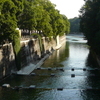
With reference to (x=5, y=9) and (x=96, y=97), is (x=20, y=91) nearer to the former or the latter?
(x=96, y=97)

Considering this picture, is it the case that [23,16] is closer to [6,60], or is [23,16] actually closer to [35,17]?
[35,17]

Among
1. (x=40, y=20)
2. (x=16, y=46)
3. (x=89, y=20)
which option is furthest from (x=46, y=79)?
(x=40, y=20)

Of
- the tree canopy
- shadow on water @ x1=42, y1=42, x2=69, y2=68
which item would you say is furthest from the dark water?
the tree canopy

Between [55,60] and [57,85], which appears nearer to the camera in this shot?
[57,85]

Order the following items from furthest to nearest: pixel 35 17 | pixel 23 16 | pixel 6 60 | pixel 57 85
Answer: pixel 35 17, pixel 23 16, pixel 6 60, pixel 57 85

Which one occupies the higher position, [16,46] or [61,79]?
[16,46]

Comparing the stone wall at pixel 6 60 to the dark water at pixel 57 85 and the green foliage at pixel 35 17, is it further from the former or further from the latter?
the green foliage at pixel 35 17

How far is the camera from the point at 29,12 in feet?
117

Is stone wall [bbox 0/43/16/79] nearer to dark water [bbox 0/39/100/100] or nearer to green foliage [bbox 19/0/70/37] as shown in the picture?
dark water [bbox 0/39/100/100]

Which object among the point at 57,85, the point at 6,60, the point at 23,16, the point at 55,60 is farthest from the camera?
the point at 55,60

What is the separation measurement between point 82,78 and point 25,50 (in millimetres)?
11624

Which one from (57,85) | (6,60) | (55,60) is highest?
(6,60)

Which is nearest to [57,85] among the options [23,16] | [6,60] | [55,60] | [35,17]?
[6,60]

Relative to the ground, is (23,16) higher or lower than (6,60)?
higher
